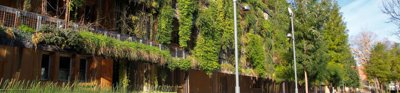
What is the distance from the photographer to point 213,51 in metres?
27.6

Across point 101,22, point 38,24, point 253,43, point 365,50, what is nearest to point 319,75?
point 253,43

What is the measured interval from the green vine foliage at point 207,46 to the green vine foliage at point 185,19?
0.95 m

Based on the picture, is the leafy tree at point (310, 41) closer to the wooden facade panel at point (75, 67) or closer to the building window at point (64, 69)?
the wooden facade panel at point (75, 67)

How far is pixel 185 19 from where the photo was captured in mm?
25812

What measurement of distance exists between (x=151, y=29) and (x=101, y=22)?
3015 mm

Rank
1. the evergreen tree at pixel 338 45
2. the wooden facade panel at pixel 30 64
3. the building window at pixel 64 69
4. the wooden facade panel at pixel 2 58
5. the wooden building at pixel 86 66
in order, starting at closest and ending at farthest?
the wooden facade panel at pixel 2 58, the wooden building at pixel 86 66, the wooden facade panel at pixel 30 64, the building window at pixel 64 69, the evergreen tree at pixel 338 45

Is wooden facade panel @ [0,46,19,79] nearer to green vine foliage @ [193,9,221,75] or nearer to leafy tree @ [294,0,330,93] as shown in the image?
green vine foliage @ [193,9,221,75]

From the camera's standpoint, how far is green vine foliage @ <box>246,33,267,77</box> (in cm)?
3434

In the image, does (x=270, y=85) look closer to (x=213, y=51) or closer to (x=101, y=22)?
(x=213, y=51)

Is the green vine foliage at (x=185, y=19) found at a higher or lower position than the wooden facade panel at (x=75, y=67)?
higher

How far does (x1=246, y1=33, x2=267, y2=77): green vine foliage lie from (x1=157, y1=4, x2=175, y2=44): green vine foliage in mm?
10843

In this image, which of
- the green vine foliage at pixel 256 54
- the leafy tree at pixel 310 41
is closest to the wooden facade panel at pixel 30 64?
the leafy tree at pixel 310 41

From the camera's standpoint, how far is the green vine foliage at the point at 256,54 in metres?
34.3

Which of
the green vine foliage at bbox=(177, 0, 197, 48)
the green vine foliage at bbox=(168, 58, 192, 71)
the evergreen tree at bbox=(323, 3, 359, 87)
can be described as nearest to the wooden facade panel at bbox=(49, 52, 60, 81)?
the green vine foliage at bbox=(168, 58, 192, 71)
